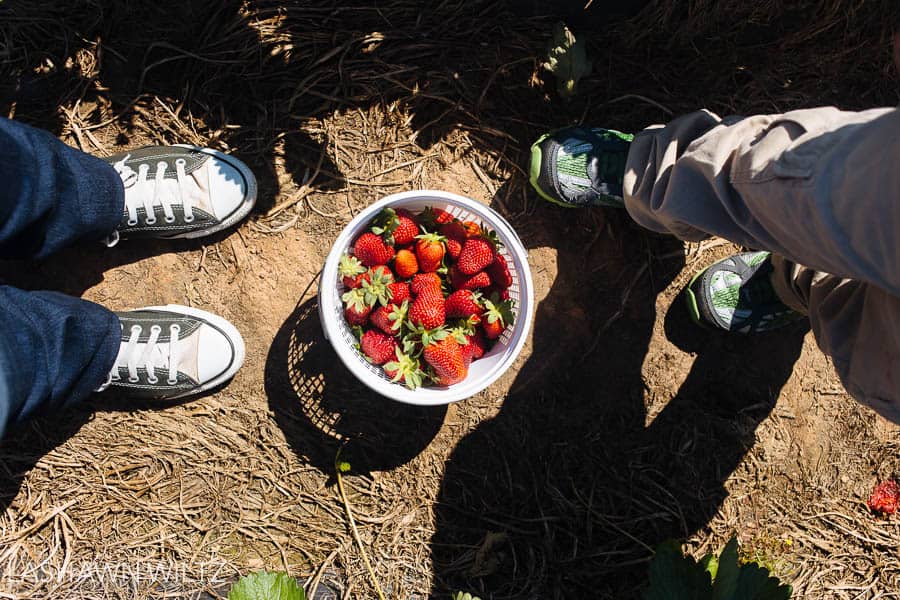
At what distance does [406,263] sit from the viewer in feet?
5.65

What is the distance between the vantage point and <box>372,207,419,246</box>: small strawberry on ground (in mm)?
1667

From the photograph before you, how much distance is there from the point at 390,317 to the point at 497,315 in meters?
0.30

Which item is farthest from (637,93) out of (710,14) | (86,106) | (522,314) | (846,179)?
(86,106)

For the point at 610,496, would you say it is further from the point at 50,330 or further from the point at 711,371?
the point at 50,330

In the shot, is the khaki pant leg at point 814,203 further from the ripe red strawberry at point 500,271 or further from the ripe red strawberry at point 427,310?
the ripe red strawberry at point 427,310

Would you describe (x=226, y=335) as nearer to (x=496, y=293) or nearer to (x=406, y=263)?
(x=406, y=263)

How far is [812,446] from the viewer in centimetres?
207

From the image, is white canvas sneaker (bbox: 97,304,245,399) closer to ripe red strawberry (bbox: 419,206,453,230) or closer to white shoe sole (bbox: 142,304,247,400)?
white shoe sole (bbox: 142,304,247,400)

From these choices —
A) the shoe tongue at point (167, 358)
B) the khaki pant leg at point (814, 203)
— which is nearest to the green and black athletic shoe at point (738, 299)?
the khaki pant leg at point (814, 203)

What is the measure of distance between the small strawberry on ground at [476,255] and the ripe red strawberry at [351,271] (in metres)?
0.28

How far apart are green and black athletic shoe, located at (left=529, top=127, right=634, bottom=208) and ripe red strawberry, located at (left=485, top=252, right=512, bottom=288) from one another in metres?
0.32

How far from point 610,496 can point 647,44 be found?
150cm

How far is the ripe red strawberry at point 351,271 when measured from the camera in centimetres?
165

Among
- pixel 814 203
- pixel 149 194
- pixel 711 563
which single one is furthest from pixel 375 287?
pixel 711 563
